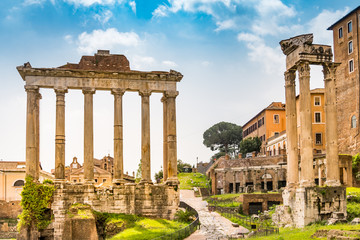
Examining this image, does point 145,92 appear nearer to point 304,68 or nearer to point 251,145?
point 304,68

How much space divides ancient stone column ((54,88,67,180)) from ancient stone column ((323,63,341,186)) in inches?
668

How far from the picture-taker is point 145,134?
3319 cm

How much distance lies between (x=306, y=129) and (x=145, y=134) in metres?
11.1

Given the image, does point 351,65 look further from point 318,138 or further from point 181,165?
point 181,165

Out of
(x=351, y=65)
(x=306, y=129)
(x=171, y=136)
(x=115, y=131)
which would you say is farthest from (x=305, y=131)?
(x=351, y=65)

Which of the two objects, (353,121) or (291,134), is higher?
(353,121)

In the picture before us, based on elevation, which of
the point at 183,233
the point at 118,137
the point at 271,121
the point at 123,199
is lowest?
the point at 183,233

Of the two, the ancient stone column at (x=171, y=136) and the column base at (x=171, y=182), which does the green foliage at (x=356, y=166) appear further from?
the column base at (x=171, y=182)

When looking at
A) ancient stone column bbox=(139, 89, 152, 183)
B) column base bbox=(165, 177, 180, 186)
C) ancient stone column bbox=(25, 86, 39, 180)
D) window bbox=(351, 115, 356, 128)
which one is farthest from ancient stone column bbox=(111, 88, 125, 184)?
window bbox=(351, 115, 356, 128)

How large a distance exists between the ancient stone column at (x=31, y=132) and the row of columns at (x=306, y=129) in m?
16.4

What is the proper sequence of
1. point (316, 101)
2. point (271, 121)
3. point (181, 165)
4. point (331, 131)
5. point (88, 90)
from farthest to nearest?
1. point (181, 165)
2. point (271, 121)
3. point (316, 101)
4. point (88, 90)
5. point (331, 131)

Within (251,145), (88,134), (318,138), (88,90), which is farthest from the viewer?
(251,145)

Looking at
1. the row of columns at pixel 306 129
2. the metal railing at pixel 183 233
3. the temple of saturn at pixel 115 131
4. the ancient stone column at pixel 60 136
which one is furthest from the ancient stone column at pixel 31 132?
the row of columns at pixel 306 129

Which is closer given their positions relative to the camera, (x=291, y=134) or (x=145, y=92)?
(x=291, y=134)
